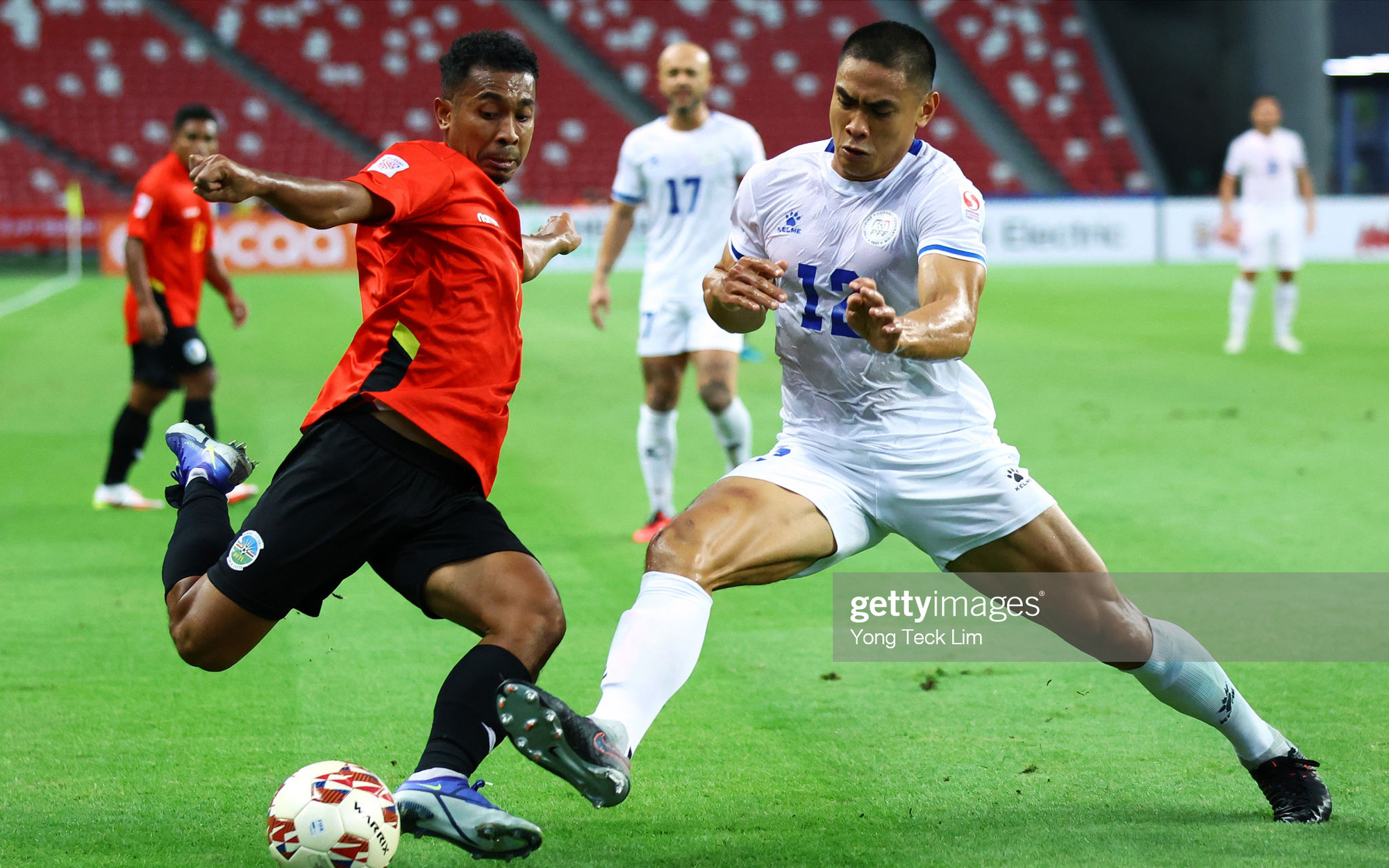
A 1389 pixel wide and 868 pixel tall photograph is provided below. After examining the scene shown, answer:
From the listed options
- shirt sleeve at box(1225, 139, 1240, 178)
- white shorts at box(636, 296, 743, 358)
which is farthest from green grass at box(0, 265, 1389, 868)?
shirt sleeve at box(1225, 139, 1240, 178)

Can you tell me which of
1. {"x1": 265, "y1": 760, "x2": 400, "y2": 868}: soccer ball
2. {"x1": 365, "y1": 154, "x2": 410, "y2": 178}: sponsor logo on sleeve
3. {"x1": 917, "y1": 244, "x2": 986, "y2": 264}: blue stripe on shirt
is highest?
{"x1": 365, "y1": 154, "x2": 410, "y2": 178}: sponsor logo on sleeve

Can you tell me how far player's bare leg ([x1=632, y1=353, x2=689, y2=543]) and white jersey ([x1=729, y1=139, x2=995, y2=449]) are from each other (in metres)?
3.51

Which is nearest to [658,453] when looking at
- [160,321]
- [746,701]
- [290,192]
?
[746,701]

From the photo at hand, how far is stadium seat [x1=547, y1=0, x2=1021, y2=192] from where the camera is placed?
1319 inches

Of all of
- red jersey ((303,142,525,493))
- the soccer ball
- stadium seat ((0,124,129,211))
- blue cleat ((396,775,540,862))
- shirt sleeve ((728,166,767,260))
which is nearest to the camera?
blue cleat ((396,775,540,862))

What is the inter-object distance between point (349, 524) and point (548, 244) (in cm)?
104

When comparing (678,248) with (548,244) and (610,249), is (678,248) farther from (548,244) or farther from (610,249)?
(548,244)

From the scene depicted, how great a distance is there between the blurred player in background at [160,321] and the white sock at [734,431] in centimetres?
274

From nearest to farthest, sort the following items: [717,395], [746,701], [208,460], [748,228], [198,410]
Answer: [748,228] < [208,460] < [746,701] < [717,395] < [198,410]

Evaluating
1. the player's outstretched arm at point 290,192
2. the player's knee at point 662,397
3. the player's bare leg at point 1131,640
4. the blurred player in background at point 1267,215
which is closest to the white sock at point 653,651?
the player's bare leg at point 1131,640

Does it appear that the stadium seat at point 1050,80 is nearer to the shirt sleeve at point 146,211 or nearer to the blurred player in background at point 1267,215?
the blurred player in background at point 1267,215

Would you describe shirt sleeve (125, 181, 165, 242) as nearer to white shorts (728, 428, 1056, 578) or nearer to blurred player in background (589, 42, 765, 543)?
blurred player in background (589, 42, 765, 543)

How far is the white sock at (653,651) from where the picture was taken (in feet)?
10.3

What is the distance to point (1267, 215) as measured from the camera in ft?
49.9
